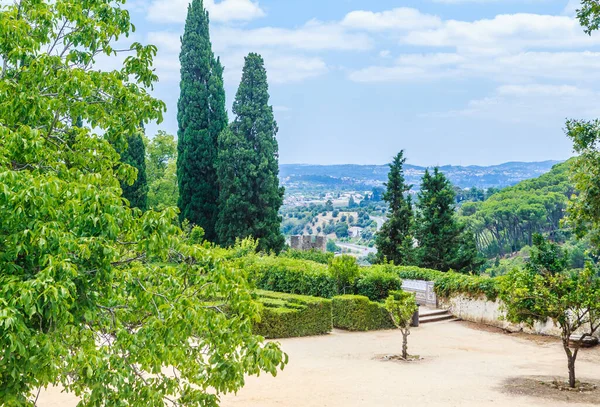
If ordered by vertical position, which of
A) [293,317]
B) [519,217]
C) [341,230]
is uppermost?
[519,217]

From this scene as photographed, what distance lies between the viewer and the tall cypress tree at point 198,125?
3781 centimetres

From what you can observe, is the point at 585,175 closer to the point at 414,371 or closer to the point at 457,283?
the point at 414,371

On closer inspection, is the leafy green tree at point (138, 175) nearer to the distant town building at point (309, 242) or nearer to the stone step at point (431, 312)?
the distant town building at point (309, 242)

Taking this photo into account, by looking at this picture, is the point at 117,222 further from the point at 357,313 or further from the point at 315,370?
the point at 357,313

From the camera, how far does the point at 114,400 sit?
19.0 feet

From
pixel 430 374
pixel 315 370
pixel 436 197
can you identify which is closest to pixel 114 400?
pixel 315 370

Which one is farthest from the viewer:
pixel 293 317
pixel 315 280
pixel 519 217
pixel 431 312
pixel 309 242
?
pixel 519 217

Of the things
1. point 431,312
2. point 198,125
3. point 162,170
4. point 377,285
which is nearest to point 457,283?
point 431,312

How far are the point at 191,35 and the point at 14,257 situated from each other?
34.5 meters

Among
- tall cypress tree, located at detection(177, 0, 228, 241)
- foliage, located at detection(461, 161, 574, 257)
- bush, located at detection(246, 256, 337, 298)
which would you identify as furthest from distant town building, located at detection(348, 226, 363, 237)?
bush, located at detection(246, 256, 337, 298)

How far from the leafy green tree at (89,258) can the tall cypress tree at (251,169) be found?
2693cm

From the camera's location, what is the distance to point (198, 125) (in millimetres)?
38031

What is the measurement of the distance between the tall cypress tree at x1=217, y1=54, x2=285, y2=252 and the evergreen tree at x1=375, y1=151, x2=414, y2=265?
6.25 metres

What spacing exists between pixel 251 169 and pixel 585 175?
21.4 meters
